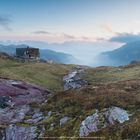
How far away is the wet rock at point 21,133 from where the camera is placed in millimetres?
38362

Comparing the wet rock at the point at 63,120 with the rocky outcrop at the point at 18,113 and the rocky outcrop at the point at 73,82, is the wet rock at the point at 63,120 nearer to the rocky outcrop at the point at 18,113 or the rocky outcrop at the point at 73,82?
the rocky outcrop at the point at 18,113

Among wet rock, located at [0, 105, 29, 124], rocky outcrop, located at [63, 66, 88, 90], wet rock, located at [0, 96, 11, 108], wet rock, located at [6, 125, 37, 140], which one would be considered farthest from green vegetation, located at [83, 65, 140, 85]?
wet rock, located at [6, 125, 37, 140]

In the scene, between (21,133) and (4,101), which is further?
(4,101)

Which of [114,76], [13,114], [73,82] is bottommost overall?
[13,114]

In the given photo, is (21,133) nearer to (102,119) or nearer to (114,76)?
(102,119)

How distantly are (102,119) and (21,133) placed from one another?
33.1 feet

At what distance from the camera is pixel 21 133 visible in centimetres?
3928

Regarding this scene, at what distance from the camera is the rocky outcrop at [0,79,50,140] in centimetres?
3956

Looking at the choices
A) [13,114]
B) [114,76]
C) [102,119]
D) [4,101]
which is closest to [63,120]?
[102,119]

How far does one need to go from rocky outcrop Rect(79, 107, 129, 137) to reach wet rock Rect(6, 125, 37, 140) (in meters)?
6.16

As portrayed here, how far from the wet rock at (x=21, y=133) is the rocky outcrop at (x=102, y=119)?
243 inches

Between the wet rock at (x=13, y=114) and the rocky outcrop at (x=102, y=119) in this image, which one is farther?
the wet rock at (x=13, y=114)

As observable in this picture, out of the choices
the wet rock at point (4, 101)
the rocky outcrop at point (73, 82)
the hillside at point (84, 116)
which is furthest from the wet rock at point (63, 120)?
the rocky outcrop at point (73, 82)

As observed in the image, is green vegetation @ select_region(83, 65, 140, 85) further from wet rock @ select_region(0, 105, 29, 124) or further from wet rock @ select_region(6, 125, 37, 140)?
wet rock @ select_region(6, 125, 37, 140)
